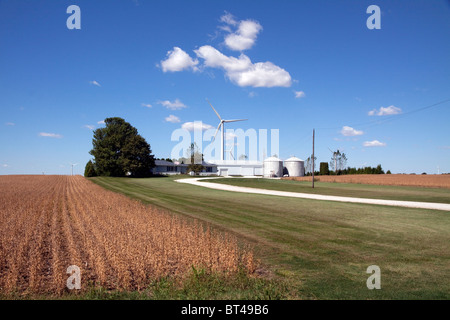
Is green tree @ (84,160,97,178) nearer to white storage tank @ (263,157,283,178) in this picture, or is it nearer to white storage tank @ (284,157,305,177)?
white storage tank @ (263,157,283,178)

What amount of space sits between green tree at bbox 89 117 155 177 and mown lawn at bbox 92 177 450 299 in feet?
200

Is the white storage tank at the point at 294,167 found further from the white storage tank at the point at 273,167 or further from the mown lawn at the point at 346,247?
the mown lawn at the point at 346,247

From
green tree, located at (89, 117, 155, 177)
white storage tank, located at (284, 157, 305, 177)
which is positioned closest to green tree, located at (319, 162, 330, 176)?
white storage tank, located at (284, 157, 305, 177)

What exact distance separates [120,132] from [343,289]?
8197 cm

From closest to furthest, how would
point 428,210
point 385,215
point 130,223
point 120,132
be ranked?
point 130,223, point 385,215, point 428,210, point 120,132

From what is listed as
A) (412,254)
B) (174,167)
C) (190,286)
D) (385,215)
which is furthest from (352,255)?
(174,167)

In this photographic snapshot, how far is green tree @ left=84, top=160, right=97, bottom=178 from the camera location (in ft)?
270

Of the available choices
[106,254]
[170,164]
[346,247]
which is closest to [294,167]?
[170,164]

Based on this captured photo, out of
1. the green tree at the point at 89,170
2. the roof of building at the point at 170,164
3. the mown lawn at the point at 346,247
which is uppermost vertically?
the roof of building at the point at 170,164

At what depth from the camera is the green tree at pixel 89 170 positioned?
82.4 m

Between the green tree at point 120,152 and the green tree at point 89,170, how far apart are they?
2.66m

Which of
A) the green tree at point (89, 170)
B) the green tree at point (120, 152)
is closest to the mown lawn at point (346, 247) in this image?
the green tree at point (120, 152)

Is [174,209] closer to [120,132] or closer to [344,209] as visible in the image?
[344,209]
